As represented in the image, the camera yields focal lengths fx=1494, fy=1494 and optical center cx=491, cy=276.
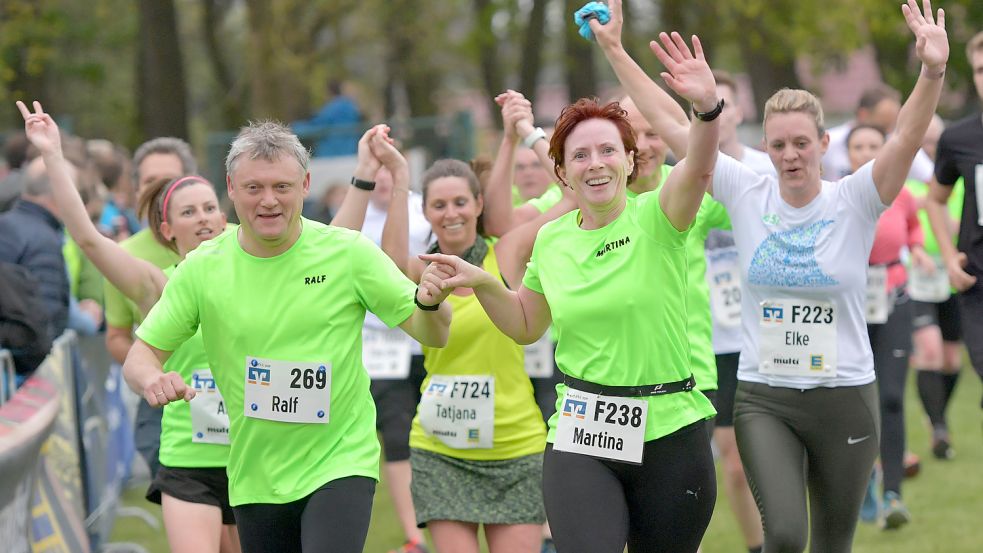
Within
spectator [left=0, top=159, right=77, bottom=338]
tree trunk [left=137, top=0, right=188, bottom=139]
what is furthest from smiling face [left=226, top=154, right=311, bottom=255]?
tree trunk [left=137, top=0, right=188, bottom=139]

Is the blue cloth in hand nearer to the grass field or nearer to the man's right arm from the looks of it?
the man's right arm

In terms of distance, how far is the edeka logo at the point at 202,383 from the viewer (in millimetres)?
5773

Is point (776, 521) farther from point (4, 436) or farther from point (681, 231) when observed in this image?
point (4, 436)

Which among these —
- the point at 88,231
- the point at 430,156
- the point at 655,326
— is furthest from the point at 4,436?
the point at 430,156

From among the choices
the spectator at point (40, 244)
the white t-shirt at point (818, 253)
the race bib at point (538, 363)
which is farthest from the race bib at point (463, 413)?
the spectator at point (40, 244)

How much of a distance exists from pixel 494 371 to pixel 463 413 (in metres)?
0.23

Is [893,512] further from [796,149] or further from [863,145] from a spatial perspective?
[796,149]

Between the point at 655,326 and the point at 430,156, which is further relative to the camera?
the point at 430,156

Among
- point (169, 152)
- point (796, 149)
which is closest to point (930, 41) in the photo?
point (796, 149)

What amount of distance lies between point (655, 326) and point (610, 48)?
1.03 m

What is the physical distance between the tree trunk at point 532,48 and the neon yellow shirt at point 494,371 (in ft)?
58.3

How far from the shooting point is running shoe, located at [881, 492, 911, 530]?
8.14 metres

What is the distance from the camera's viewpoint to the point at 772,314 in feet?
18.5

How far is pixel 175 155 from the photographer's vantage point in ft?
23.6
